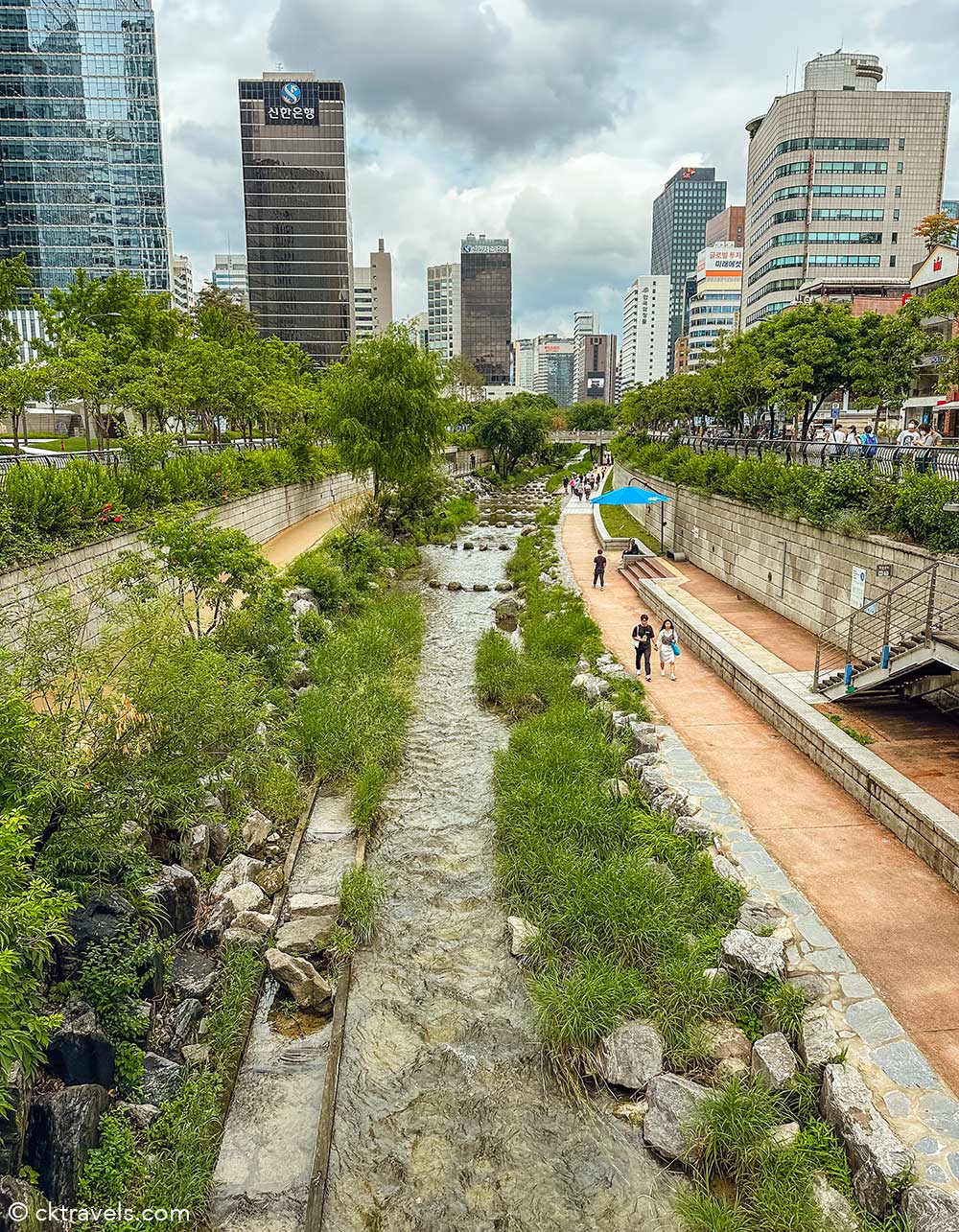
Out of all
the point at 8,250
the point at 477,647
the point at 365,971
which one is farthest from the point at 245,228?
the point at 365,971

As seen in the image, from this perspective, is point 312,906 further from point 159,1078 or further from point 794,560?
point 794,560

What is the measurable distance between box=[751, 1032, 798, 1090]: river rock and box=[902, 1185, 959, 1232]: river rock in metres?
1.31

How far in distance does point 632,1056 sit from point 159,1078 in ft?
14.0

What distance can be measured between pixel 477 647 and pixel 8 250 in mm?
91871

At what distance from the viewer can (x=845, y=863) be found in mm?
9758

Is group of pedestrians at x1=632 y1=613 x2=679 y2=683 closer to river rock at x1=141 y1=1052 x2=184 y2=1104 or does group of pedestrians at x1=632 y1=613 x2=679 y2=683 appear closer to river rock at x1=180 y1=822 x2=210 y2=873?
river rock at x1=180 y1=822 x2=210 y2=873

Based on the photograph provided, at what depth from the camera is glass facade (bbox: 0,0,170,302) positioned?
8775 cm

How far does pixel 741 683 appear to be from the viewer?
1570 cm

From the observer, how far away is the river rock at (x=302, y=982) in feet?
28.8

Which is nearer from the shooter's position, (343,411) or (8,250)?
(343,411)

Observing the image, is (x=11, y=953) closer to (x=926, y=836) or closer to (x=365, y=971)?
(x=365, y=971)

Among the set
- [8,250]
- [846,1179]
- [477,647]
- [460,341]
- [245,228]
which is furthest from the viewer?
[460,341]

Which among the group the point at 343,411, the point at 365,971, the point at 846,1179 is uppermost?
the point at 343,411

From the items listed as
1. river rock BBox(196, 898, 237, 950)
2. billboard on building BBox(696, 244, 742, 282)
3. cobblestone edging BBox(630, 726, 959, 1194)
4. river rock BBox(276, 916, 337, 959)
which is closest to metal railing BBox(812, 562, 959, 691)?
cobblestone edging BBox(630, 726, 959, 1194)
